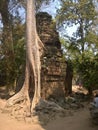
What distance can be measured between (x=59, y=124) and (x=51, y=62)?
17.4 ft

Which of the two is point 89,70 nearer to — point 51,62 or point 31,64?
point 51,62

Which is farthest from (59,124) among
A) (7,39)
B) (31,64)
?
(7,39)

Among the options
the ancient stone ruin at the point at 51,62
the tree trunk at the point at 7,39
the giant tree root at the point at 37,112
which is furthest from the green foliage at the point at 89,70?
the tree trunk at the point at 7,39

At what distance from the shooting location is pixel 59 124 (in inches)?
508

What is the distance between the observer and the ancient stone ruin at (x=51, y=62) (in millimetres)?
17266

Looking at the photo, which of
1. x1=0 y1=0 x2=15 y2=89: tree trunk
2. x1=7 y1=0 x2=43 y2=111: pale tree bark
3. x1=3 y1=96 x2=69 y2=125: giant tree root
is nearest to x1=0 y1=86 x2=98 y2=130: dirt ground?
x1=3 y1=96 x2=69 y2=125: giant tree root

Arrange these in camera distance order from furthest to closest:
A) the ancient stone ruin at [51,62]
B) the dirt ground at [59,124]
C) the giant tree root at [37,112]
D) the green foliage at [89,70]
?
the green foliage at [89,70]
the ancient stone ruin at [51,62]
the giant tree root at [37,112]
the dirt ground at [59,124]

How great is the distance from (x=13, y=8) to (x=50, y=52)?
544 centimetres

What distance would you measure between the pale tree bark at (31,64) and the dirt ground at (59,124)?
1.40m

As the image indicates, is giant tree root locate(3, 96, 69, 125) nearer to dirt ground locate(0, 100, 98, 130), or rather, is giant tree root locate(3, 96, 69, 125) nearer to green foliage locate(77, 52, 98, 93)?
dirt ground locate(0, 100, 98, 130)

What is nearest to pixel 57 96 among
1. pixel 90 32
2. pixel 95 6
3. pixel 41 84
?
pixel 41 84

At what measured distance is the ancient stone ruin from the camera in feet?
56.6

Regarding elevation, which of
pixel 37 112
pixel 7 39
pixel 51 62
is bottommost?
pixel 37 112

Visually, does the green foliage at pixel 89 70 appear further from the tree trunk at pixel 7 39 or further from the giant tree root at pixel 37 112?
the tree trunk at pixel 7 39
